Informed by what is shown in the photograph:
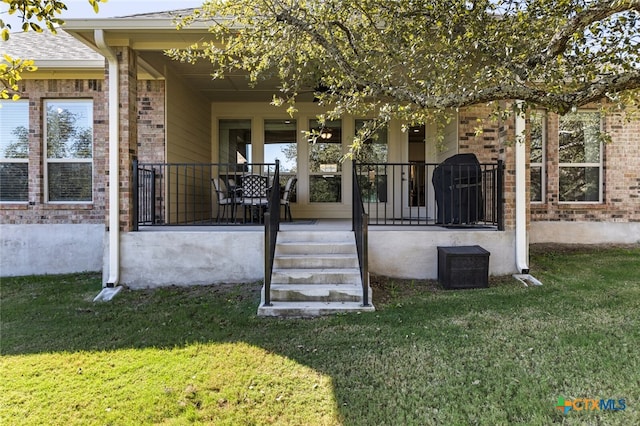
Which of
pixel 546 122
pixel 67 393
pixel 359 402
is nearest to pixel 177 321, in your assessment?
pixel 67 393

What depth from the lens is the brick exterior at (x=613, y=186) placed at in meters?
6.84

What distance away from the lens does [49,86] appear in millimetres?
6141

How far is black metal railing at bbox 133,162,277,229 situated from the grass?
1.57 meters

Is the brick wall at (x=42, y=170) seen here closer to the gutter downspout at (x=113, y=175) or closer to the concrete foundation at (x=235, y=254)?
the gutter downspout at (x=113, y=175)

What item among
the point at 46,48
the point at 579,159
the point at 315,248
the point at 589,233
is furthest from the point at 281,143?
the point at 589,233

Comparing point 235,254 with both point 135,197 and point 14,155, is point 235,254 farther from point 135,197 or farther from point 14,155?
point 14,155

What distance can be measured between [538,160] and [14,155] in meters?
9.05

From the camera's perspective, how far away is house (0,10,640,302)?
480 cm

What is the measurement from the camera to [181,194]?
6.55 meters

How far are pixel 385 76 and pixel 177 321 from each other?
9.93 ft

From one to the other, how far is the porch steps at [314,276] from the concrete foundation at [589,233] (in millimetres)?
4206

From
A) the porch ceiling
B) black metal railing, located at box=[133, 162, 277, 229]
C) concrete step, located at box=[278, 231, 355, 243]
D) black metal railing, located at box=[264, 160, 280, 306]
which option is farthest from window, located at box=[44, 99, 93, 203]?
concrete step, located at box=[278, 231, 355, 243]

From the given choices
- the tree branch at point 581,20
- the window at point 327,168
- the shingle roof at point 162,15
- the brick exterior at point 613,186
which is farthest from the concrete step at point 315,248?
the brick exterior at point 613,186

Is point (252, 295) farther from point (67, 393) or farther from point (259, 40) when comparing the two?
point (259, 40)
